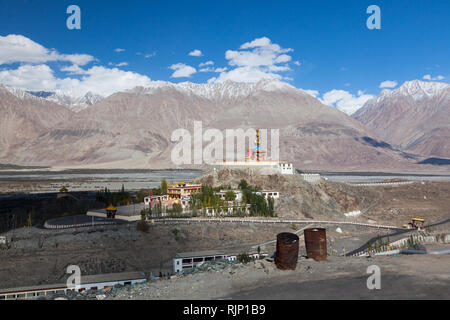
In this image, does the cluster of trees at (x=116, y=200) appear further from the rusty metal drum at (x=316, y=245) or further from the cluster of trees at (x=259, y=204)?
the rusty metal drum at (x=316, y=245)

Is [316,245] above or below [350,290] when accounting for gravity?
above

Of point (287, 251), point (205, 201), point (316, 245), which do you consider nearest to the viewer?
point (287, 251)

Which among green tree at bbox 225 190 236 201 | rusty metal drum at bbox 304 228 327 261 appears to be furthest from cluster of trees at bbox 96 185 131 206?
rusty metal drum at bbox 304 228 327 261

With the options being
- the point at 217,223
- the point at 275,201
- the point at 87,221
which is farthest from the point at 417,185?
the point at 87,221

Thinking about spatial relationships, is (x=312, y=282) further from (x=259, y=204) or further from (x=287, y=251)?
(x=259, y=204)

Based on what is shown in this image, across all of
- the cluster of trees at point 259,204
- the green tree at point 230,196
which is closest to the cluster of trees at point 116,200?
the green tree at point 230,196

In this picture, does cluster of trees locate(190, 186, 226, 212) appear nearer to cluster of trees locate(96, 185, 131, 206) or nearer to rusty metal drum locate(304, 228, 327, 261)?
cluster of trees locate(96, 185, 131, 206)

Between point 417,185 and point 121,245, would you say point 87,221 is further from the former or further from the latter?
point 417,185

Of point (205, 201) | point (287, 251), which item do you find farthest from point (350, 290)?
point (205, 201)
